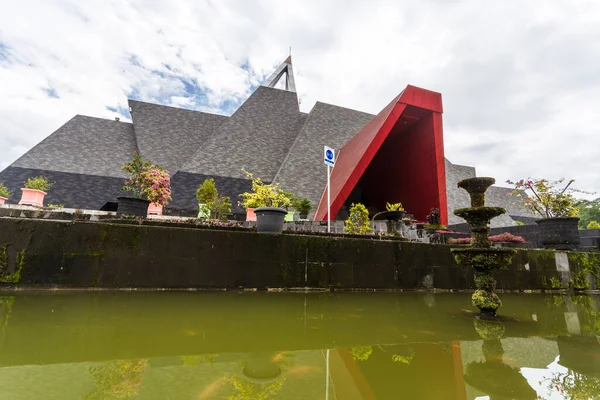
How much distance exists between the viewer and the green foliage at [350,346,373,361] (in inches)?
85.8

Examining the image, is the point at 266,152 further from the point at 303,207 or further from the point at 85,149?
the point at 85,149

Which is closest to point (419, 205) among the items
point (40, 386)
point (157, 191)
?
point (157, 191)

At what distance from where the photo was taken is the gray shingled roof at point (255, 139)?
17.5m

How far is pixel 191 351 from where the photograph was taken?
216 cm

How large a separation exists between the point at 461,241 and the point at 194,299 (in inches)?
287

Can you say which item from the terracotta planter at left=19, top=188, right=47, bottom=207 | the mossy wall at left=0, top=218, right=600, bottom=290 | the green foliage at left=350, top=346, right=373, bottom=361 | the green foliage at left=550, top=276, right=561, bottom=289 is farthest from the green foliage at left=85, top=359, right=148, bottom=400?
the terracotta planter at left=19, top=188, right=47, bottom=207

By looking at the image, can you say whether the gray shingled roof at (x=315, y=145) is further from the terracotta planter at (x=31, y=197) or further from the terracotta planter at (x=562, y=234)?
the terracotta planter at (x=31, y=197)

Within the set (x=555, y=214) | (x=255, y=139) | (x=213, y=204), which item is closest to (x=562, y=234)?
(x=555, y=214)

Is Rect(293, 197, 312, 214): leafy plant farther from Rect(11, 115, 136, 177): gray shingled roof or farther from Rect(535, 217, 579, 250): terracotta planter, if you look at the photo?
Rect(11, 115, 136, 177): gray shingled roof

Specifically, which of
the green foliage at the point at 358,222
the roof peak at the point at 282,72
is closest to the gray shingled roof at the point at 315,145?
the green foliage at the point at 358,222

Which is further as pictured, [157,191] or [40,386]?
[157,191]

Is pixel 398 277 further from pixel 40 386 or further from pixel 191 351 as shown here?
pixel 40 386

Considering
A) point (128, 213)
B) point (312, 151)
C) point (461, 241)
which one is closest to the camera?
point (128, 213)

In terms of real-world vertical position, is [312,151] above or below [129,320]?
above
